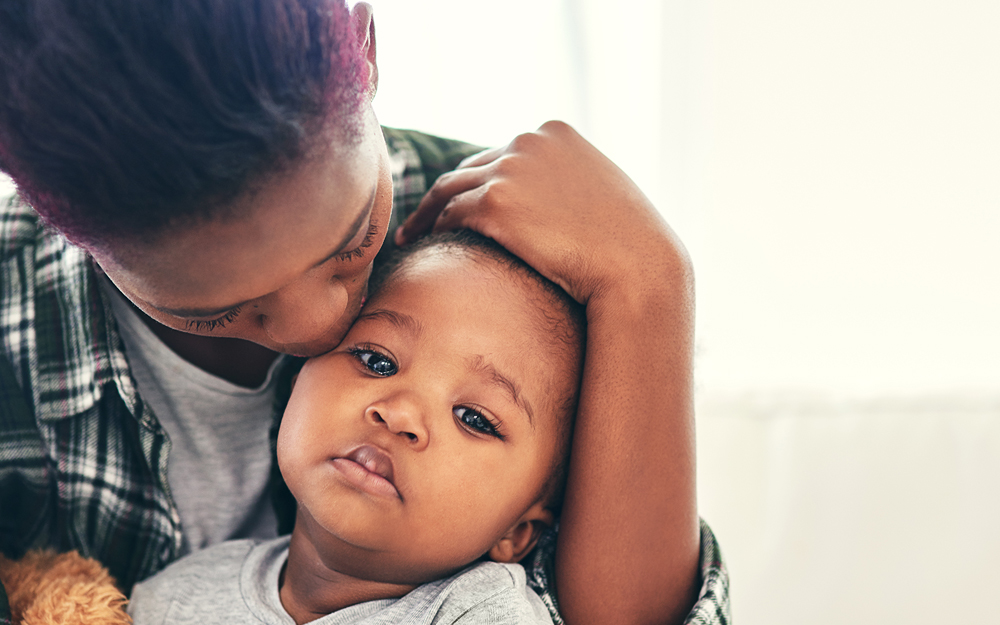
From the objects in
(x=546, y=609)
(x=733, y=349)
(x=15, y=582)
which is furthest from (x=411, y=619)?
(x=733, y=349)

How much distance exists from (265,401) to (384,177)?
1.57 feet

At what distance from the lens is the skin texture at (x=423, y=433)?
2.46 feet

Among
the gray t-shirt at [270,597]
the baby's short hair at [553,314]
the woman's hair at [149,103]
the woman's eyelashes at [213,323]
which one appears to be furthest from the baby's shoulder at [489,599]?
the woman's hair at [149,103]

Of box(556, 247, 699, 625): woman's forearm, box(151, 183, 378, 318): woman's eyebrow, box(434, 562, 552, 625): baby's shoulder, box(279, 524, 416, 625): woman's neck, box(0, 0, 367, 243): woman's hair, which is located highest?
box(0, 0, 367, 243): woman's hair

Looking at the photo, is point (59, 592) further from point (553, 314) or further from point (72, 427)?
point (553, 314)

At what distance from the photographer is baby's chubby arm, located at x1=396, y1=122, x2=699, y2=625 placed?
83 centimetres

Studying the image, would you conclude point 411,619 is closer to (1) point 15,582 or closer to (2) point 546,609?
(2) point 546,609

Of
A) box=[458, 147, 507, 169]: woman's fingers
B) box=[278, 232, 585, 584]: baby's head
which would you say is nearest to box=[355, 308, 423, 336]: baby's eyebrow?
box=[278, 232, 585, 584]: baby's head

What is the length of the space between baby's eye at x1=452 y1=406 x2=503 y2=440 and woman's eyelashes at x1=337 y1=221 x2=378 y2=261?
8.4 inches

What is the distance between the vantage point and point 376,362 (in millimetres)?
821

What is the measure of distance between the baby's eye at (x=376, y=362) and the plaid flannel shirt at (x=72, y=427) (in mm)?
222

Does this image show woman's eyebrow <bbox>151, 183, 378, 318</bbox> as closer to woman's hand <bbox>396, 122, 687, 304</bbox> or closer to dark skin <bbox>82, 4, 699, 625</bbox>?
dark skin <bbox>82, 4, 699, 625</bbox>

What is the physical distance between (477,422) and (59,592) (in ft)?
1.64

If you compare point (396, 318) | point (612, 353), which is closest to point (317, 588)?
point (396, 318)
